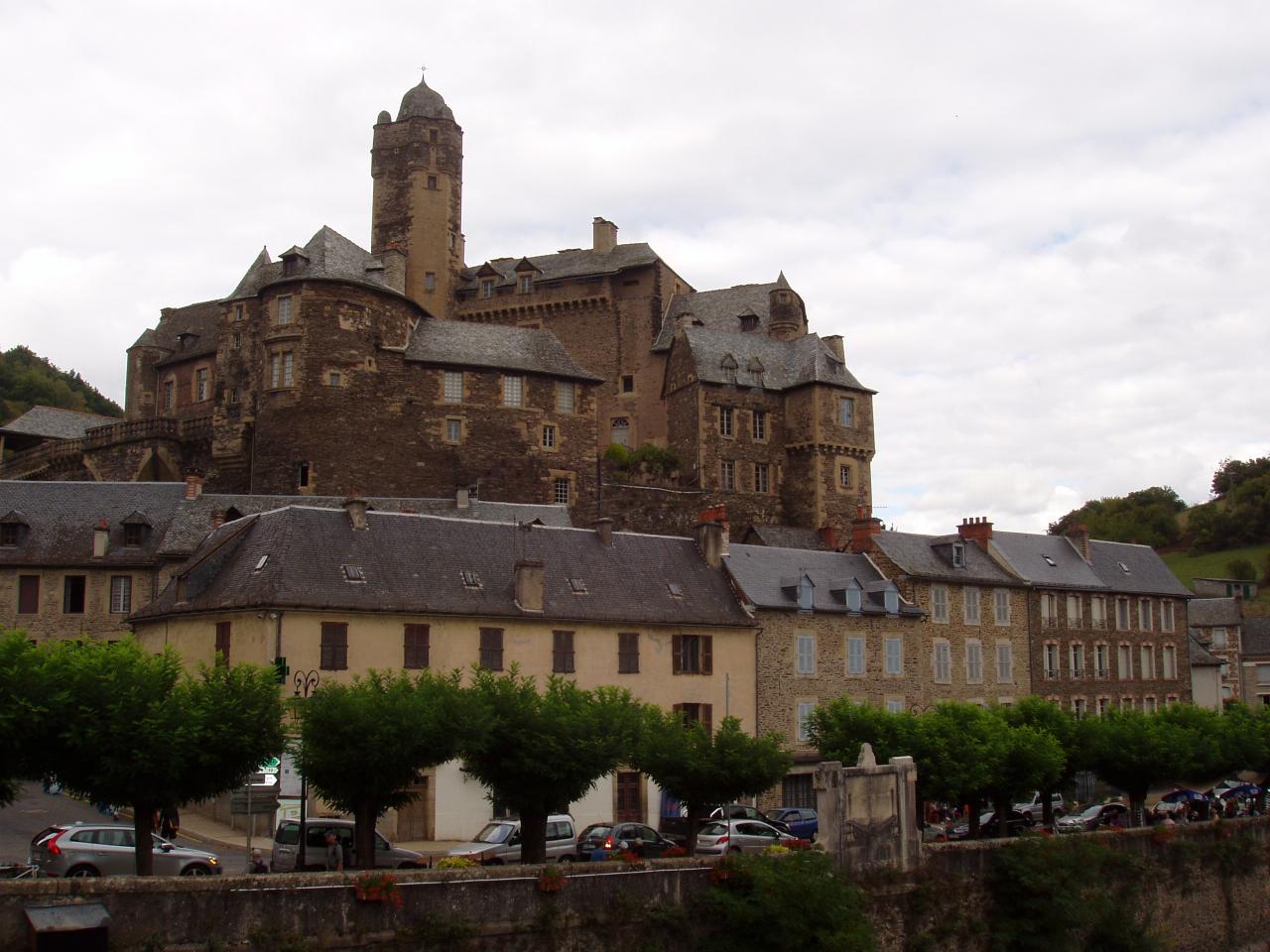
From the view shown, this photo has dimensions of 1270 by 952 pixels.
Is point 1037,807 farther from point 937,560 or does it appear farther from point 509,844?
point 509,844

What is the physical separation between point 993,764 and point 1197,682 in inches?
1272

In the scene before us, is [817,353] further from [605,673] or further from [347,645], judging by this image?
[347,645]

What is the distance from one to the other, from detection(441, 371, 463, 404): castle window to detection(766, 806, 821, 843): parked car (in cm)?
2753

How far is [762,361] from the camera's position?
6575cm

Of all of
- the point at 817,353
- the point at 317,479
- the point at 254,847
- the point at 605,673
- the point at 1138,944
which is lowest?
the point at 1138,944

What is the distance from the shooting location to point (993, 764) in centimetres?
3019

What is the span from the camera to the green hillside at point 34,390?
88.4 m

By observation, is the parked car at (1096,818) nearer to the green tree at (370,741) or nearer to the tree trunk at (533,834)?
the tree trunk at (533,834)

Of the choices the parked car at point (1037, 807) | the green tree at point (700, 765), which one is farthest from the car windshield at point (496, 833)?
the parked car at point (1037, 807)

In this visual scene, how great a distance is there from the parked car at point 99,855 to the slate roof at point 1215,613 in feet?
193

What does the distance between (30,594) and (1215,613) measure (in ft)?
186

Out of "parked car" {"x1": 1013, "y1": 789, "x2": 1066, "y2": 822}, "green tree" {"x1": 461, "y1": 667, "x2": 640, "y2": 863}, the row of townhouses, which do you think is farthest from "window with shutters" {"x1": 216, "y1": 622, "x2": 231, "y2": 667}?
"parked car" {"x1": 1013, "y1": 789, "x2": 1066, "y2": 822}

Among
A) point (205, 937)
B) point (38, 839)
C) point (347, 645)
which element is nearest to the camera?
point (205, 937)

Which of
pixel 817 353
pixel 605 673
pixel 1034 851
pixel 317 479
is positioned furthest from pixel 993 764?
pixel 817 353
